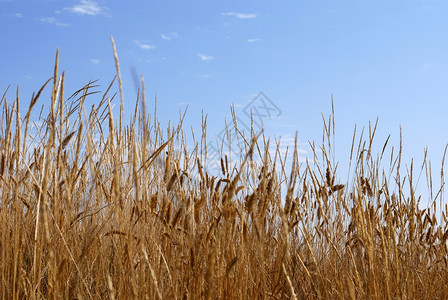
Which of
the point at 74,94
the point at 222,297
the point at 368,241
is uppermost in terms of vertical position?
the point at 74,94

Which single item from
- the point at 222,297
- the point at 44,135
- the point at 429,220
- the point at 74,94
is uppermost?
the point at 74,94

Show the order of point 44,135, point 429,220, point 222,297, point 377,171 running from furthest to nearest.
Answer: point 429,220
point 377,171
point 44,135
point 222,297

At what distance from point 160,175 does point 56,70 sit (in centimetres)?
109

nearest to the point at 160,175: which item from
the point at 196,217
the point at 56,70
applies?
the point at 196,217

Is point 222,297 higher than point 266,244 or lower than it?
lower

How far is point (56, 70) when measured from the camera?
970mm

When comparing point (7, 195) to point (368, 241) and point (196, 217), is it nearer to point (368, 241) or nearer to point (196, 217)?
point (196, 217)

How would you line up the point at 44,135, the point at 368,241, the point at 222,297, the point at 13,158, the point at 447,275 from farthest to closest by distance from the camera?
1. the point at 447,275
2. the point at 44,135
3. the point at 13,158
4. the point at 368,241
5. the point at 222,297

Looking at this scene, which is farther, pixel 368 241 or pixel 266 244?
pixel 266 244

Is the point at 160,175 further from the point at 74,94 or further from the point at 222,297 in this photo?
the point at 222,297

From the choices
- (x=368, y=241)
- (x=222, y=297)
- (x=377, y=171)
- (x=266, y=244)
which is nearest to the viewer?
(x=222, y=297)

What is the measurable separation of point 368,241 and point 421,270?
0.96 m

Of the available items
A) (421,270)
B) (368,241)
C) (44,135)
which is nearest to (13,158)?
(44,135)

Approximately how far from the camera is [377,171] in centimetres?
187
